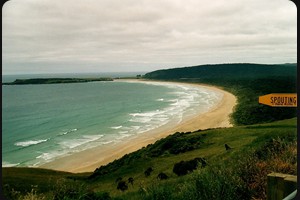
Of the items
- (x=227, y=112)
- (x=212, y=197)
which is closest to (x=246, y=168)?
(x=212, y=197)

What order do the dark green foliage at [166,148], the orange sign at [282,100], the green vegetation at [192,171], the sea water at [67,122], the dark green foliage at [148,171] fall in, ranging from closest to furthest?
the orange sign at [282,100] < the green vegetation at [192,171] < the sea water at [67,122] < the dark green foliage at [166,148] < the dark green foliage at [148,171]

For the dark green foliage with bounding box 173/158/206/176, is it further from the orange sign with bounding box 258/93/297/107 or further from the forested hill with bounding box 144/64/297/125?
the orange sign with bounding box 258/93/297/107

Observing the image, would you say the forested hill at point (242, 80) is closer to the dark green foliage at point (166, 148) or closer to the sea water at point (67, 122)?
the sea water at point (67, 122)

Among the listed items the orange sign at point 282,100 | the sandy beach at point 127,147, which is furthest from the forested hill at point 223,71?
the orange sign at point 282,100

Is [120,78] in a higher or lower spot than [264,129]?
higher

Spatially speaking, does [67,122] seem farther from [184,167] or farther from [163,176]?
[184,167]

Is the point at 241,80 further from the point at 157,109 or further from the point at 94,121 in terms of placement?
the point at 157,109
